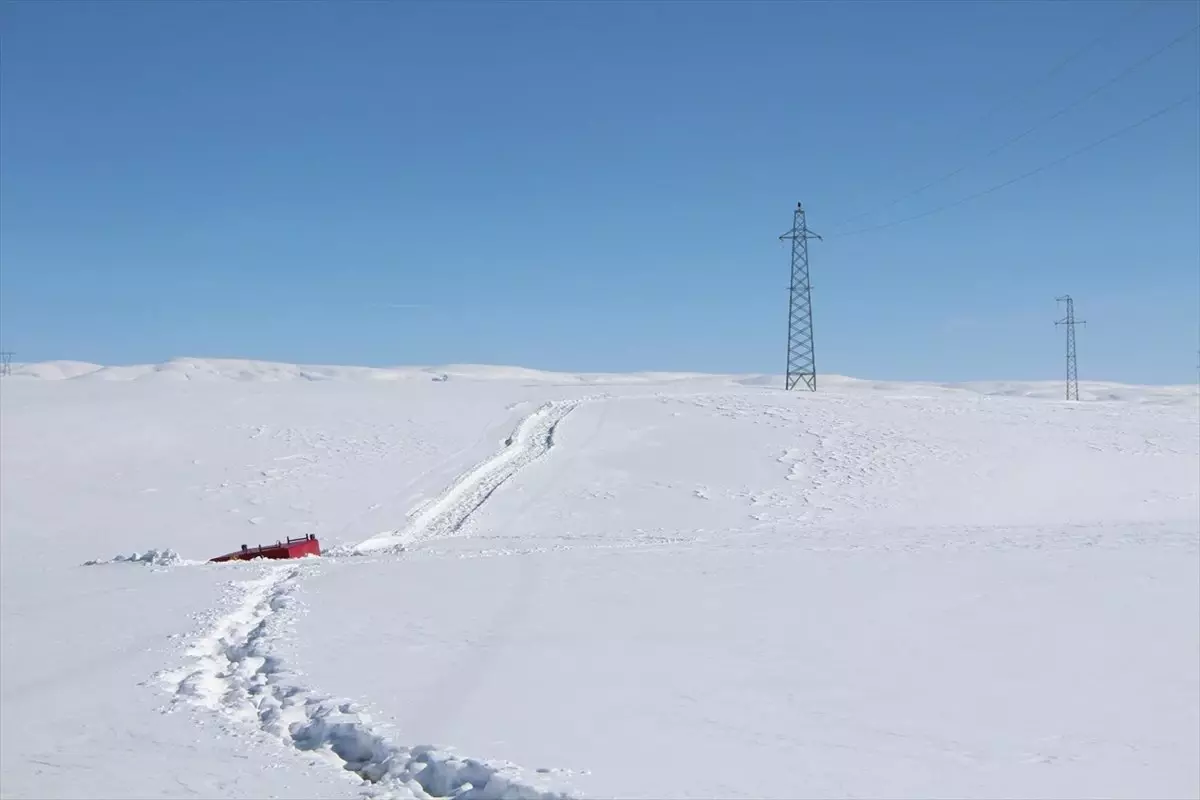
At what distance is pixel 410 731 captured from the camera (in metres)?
6.75

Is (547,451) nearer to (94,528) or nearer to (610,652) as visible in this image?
(94,528)

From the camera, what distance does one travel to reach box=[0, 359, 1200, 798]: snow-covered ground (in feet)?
20.9

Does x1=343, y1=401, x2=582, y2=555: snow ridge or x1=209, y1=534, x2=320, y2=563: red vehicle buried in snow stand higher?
x1=343, y1=401, x2=582, y2=555: snow ridge

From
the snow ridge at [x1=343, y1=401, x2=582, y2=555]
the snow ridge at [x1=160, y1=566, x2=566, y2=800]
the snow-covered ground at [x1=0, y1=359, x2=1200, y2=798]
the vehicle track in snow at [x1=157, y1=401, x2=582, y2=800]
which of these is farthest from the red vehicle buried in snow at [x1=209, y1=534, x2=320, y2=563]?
the snow ridge at [x1=160, y1=566, x2=566, y2=800]

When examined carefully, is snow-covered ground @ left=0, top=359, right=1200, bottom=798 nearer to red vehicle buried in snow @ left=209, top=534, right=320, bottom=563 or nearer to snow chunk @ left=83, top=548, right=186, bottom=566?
snow chunk @ left=83, top=548, right=186, bottom=566

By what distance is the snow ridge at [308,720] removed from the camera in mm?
5840

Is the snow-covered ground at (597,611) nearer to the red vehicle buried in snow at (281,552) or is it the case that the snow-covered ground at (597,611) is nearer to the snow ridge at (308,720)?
the snow ridge at (308,720)

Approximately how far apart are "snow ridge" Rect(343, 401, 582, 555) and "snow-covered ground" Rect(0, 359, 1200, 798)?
0.15m

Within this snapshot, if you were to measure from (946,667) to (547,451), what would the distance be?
56.7 ft

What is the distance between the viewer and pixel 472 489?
72.1ft

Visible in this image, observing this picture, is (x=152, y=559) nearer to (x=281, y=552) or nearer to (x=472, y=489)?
(x=281, y=552)

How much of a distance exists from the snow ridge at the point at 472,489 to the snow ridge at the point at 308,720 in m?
7.01

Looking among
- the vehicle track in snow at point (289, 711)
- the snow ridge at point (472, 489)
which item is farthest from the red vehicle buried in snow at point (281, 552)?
the vehicle track in snow at point (289, 711)

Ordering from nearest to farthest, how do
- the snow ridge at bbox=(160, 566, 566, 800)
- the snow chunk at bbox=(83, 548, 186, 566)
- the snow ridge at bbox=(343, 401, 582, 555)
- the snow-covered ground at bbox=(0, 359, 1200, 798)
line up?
the snow ridge at bbox=(160, 566, 566, 800), the snow-covered ground at bbox=(0, 359, 1200, 798), the snow chunk at bbox=(83, 548, 186, 566), the snow ridge at bbox=(343, 401, 582, 555)
